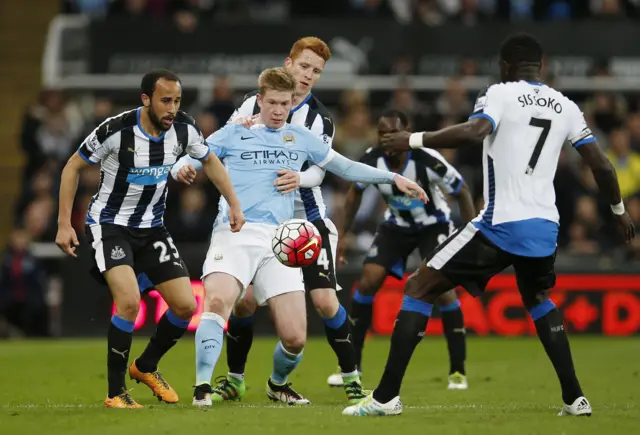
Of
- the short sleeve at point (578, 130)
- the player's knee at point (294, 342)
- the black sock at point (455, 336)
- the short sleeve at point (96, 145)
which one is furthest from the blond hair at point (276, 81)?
the black sock at point (455, 336)

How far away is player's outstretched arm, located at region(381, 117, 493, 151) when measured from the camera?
759cm

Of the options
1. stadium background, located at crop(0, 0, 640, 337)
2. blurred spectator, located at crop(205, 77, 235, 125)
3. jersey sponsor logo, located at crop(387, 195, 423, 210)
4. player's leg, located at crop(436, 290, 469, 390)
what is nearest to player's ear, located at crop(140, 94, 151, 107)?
jersey sponsor logo, located at crop(387, 195, 423, 210)

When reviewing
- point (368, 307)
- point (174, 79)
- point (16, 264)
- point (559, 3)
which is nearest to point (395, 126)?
point (368, 307)

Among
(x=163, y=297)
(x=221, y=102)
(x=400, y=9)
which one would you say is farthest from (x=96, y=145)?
(x=400, y=9)

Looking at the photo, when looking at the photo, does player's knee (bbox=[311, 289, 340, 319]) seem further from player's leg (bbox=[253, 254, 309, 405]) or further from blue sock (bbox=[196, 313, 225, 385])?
blue sock (bbox=[196, 313, 225, 385])

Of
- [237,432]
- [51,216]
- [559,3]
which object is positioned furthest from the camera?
[559,3]

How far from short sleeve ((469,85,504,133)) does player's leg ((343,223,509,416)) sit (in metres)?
0.70

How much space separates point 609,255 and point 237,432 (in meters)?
10.6

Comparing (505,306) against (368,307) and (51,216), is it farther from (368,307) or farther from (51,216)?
(51,216)

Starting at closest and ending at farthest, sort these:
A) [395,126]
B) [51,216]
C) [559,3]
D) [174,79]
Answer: [174,79], [395,126], [51,216], [559,3]

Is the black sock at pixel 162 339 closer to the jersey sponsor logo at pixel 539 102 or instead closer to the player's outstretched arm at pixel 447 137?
the player's outstretched arm at pixel 447 137

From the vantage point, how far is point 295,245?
8477 mm

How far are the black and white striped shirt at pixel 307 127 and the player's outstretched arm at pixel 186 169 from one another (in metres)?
0.75

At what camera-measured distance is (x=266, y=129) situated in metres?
9.06
